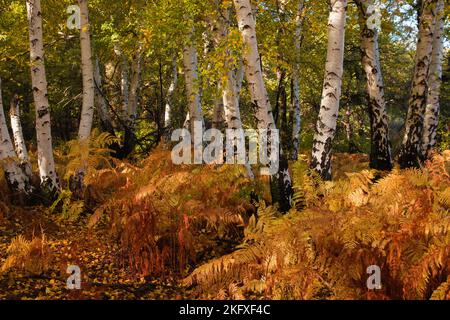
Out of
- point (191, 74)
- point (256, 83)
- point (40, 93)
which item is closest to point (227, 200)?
point (256, 83)

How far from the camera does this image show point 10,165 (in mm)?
7812

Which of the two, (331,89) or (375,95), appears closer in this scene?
(331,89)

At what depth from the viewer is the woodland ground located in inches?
171

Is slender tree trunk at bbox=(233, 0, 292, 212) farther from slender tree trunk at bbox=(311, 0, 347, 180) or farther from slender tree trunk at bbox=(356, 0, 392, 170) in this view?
slender tree trunk at bbox=(356, 0, 392, 170)

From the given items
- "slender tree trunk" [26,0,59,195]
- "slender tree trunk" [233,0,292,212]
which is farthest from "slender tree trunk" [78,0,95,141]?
"slender tree trunk" [233,0,292,212]

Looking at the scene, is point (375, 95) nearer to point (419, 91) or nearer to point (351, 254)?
point (419, 91)

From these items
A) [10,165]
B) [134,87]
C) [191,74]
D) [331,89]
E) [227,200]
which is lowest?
[227,200]

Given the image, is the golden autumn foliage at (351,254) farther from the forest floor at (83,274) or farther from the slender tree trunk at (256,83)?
the slender tree trunk at (256,83)

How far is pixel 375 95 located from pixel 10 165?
6803mm

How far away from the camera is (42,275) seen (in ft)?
16.9

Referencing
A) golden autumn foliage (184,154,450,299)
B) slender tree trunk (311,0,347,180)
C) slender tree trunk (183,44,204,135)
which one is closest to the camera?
golden autumn foliage (184,154,450,299)

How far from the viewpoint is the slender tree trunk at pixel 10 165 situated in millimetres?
7535

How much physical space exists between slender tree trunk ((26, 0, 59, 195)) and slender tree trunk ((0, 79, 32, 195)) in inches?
12.6

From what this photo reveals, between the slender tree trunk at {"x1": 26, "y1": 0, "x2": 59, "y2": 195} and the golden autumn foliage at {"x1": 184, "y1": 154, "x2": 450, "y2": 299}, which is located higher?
the slender tree trunk at {"x1": 26, "y1": 0, "x2": 59, "y2": 195}
